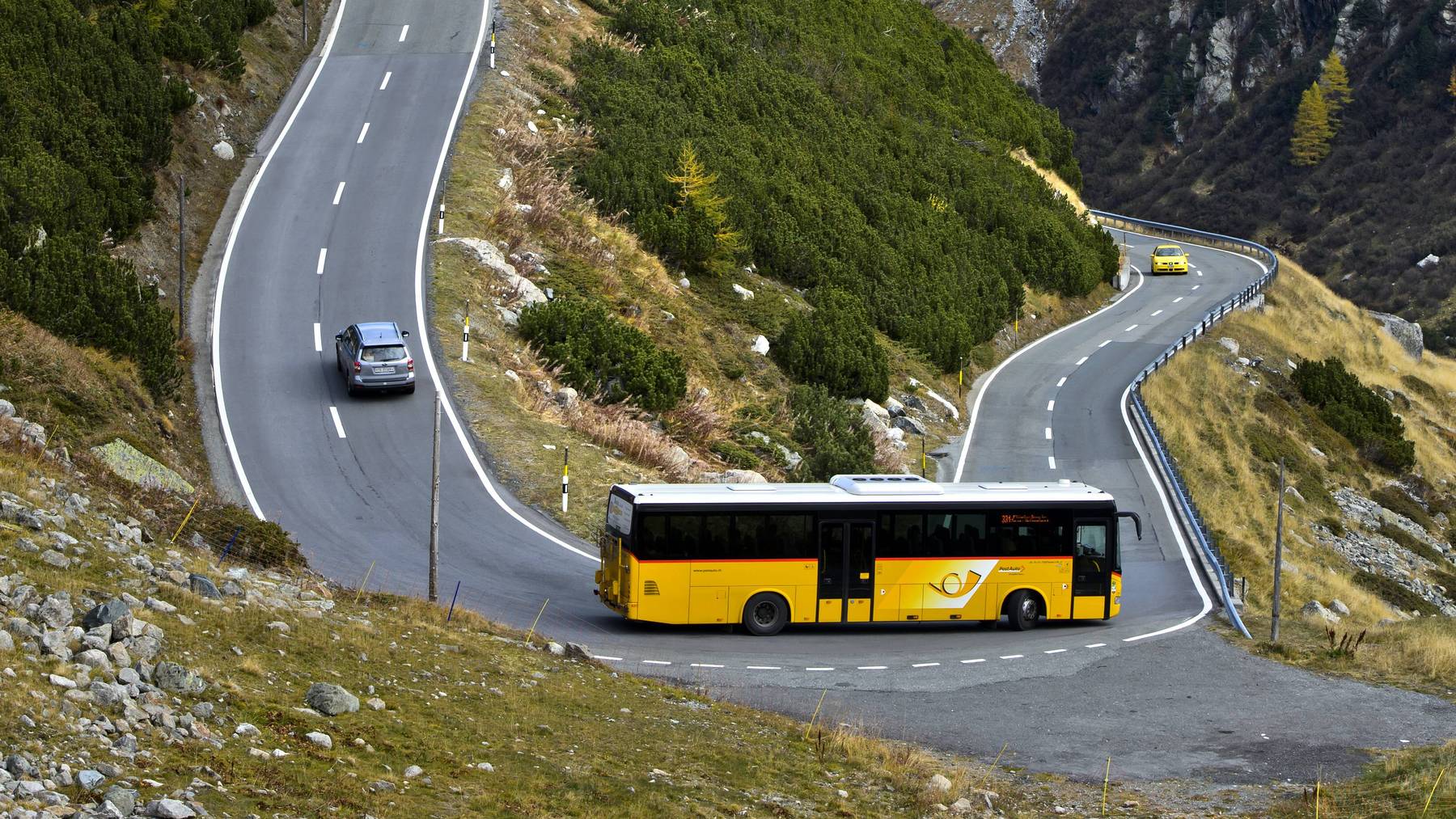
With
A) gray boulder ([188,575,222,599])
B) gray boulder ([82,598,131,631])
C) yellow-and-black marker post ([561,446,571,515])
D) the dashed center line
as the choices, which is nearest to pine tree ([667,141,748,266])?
yellow-and-black marker post ([561,446,571,515])

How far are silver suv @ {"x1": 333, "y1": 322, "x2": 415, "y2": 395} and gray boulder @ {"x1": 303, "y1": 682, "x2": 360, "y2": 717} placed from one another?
19612 mm

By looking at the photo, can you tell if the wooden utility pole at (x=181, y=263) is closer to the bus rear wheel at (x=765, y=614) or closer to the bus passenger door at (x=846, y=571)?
the bus rear wheel at (x=765, y=614)

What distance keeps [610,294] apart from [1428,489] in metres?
31.0

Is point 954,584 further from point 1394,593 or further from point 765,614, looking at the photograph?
point 1394,593

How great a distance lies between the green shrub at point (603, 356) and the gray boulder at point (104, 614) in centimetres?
2208

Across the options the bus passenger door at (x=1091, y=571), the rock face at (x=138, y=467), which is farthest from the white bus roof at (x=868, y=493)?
the rock face at (x=138, y=467)

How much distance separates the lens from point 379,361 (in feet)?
109

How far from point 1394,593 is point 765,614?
22312 millimetres

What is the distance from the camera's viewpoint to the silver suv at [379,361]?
109 ft

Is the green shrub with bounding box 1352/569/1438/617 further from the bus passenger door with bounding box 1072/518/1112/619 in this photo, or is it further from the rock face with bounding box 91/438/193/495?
the rock face with bounding box 91/438/193/495

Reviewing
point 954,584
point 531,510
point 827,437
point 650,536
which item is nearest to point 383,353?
point 531,510

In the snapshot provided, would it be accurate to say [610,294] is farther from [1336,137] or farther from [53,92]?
[1336,137]

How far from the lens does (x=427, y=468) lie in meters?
30.8

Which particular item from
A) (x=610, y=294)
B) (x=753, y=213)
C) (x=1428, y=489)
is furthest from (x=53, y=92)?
(x=1428, y=489)
